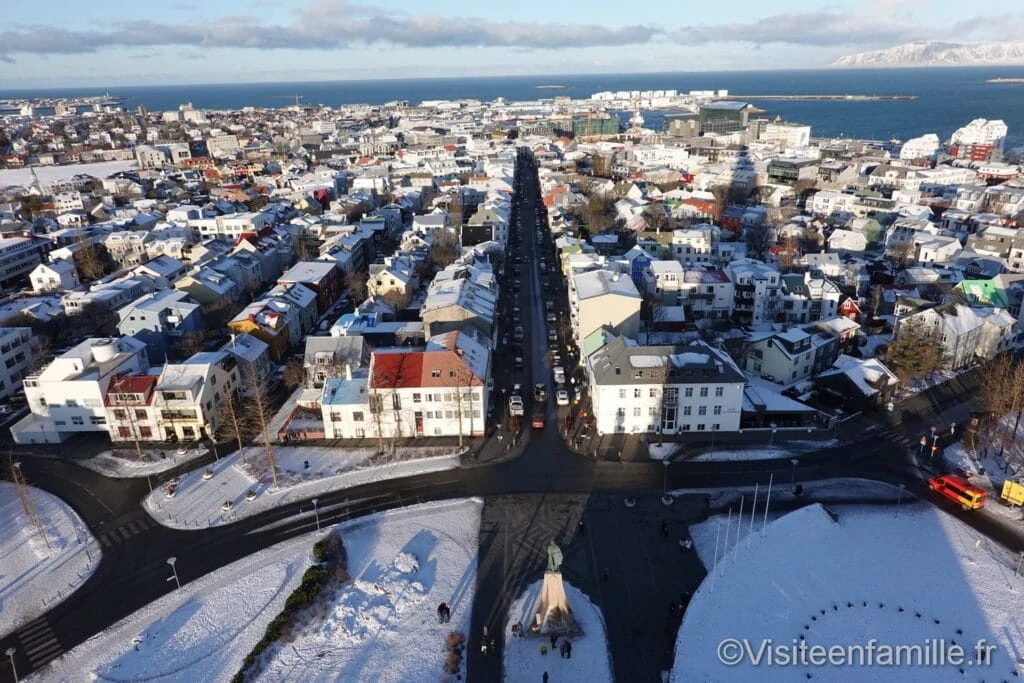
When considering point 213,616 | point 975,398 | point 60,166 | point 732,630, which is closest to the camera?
point 732,630

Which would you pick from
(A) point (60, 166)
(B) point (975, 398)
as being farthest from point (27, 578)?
(A) point (60, 166)

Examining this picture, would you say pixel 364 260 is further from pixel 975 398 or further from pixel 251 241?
pixel 975 398

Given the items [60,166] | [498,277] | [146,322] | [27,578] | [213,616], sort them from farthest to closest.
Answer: [60,166], [498,277], [146,322], [27,578], [213,616]

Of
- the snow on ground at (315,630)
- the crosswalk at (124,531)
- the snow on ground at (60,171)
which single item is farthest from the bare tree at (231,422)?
the snow on ground at (60,171)

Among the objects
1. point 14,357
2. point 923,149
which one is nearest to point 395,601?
point 14,357

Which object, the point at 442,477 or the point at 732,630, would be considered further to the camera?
the point at 442,477

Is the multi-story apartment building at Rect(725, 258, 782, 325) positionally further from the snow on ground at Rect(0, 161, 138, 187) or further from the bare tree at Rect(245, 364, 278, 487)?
the snow on ground at Rect(0, 161, 138, 187)

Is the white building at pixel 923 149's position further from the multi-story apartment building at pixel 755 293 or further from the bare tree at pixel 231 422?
the bare tree at pixel 231 422

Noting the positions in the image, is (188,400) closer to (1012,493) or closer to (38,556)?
(38,556)

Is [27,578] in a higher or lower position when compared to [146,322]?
lower
